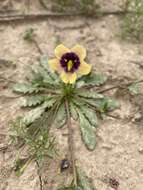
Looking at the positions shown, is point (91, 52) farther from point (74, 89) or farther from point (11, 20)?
point (11, 20)

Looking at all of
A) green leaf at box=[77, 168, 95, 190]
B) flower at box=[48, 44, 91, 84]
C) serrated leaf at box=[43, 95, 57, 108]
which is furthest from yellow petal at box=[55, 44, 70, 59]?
green leaf at box=[77, 168, 95, 190]

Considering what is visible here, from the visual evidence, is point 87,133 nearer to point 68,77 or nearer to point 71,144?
point 71,144

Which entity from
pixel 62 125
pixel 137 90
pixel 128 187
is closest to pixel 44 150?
pixel 62 125

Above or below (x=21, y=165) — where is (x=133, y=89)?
above

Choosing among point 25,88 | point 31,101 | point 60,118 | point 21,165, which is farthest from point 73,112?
point 21,165

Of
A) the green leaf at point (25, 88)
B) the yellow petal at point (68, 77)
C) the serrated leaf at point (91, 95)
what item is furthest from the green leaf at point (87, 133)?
the green leaf at point (25, 88)

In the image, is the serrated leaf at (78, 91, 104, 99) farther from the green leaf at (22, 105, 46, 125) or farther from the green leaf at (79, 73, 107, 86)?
the green leaf at (22, 105, 46, 125)
